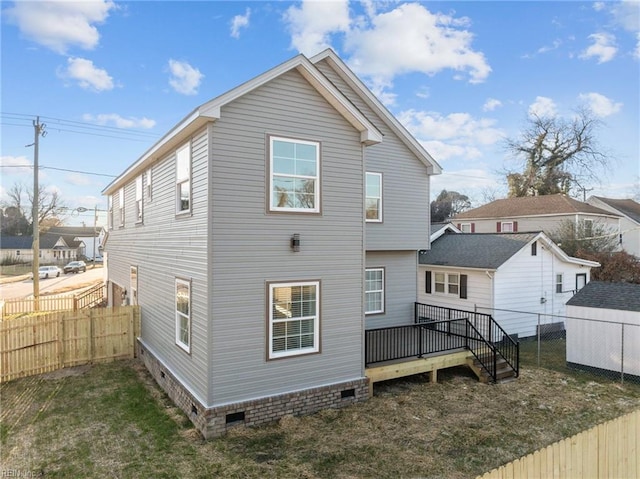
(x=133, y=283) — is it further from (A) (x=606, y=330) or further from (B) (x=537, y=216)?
(B) (x=537, y=216)

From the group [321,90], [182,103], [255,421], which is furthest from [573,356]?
[182,103]

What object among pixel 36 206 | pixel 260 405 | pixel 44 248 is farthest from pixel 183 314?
pixel 44 248

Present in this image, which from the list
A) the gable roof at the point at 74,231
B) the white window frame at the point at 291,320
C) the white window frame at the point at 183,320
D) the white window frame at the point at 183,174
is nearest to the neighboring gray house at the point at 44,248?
the gable roof at the point at 74,231

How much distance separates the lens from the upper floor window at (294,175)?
760 centimetres

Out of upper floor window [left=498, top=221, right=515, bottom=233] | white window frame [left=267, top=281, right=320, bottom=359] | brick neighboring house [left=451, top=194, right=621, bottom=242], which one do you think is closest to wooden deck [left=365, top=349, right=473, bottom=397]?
white window frame [left=267, top=281, right=320, bottom=359]

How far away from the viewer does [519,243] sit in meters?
14.6

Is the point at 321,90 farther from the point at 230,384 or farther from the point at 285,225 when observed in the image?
the point at 230,384

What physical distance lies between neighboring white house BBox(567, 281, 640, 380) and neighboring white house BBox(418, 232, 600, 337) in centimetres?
256

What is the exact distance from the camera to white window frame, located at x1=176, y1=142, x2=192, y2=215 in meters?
7.89

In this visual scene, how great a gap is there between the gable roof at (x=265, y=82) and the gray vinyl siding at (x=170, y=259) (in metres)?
0.33

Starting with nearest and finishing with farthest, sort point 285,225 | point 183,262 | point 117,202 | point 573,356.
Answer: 1. point 285,225
2. point 183,262
3. point 573,356
4. point 117,202

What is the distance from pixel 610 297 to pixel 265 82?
35.9ft

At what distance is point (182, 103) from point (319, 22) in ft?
46.2

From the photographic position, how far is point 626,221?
34219mm
